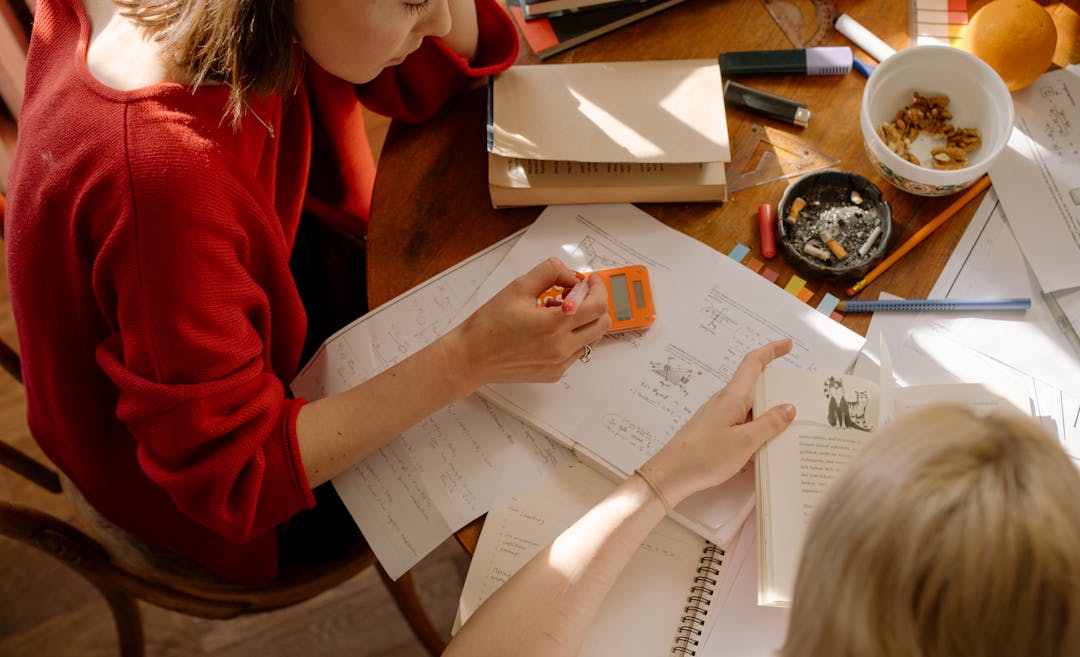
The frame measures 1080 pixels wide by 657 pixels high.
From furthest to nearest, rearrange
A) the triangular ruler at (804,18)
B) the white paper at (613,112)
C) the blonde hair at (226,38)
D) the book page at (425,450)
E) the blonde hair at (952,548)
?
1. the triangular ruler at (804,18)
2. the white paper at (613,112)
3. the book page at (425,450)
4. the blonde hair at (226,38)
5. the blonde hair at (952,548)

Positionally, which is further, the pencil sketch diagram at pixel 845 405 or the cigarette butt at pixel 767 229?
the cigarette butt at pixel 767 229

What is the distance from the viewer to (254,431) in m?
0.91

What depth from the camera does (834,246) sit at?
39.1 inches

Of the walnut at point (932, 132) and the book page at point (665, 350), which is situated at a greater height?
the walnut at point (932, 132)

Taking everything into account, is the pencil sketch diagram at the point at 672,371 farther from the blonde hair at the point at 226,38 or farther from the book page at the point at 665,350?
the blonde hair at the point at 226,38

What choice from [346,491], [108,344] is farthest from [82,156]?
[346,491]

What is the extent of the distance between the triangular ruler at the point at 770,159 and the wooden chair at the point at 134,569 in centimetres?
Answer: 67

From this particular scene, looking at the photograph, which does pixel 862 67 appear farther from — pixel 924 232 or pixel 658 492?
pixel 658 492

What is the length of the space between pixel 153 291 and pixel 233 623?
1.09m

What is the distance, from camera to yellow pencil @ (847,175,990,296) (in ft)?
3.27

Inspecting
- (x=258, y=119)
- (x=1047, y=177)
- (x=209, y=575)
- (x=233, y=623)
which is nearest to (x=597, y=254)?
(x=258, y=119)

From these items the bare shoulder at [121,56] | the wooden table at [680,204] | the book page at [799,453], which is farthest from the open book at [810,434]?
the bare shoulder at [121,56]

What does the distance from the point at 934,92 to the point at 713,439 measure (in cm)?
51

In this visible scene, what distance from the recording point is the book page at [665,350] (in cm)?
93
